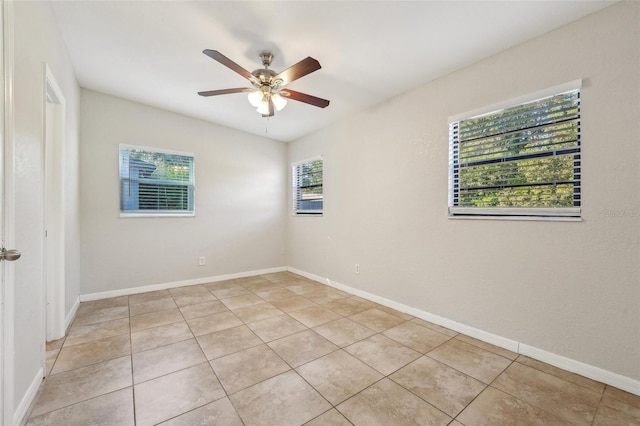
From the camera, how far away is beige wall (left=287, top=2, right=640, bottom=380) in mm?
1713

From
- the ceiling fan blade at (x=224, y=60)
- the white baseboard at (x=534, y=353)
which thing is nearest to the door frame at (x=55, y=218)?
the ceiling fan blade at (x=224, y=60)

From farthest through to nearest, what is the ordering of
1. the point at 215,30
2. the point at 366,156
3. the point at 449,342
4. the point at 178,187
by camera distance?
1. the point at 178,187
2. the point at 366,156
3. the point at 449,342
4. the point at 215,30

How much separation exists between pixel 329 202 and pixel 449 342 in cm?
240

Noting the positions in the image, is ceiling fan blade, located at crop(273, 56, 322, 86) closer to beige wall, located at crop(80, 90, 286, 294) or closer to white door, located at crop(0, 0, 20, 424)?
white door, located at crop(0, 0, 20, 424)

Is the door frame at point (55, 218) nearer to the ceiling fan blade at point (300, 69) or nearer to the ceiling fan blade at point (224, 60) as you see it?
the ceiling fan blade at point (224, 60)

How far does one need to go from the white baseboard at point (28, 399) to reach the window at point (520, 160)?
328 centimetres

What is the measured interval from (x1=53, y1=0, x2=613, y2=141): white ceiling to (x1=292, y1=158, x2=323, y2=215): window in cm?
154

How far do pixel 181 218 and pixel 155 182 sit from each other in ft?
2.01

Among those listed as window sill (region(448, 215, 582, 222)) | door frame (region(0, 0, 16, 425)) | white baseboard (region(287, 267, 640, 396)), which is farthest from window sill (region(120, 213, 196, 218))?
window sill (region(448, 215, 582, 222))

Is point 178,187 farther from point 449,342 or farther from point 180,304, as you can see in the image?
point 449,342

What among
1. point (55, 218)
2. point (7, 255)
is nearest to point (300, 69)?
point (7, 255)

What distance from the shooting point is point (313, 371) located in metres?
1.90

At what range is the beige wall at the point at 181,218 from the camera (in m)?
3.35

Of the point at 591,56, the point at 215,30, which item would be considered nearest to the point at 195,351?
the point at 215,30
